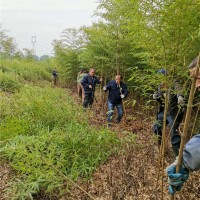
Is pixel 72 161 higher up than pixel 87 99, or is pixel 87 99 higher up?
pixel 87 99

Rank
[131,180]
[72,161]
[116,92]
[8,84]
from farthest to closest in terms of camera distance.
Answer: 1. [8,84]
2. [116,92]
3. [72,161]
4. [131,180]

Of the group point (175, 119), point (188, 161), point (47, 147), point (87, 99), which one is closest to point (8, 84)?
point (87, 99)

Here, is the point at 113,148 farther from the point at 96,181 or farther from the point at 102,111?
the point at 102,111

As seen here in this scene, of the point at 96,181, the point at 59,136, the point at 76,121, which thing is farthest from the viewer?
the point at 76,121

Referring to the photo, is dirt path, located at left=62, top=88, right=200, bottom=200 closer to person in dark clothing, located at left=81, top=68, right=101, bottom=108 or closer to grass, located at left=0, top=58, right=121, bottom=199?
grass, located at left=0, top=58, right=121, bottom=199

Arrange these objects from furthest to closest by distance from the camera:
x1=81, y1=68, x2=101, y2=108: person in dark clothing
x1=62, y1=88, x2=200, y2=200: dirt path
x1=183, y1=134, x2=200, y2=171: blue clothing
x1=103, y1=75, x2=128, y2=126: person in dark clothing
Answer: x1=81, y1=68, x2=101, y2=108: person in dark clothing → x1=103, y1=75, x2=128, y2=126: person in dark clothing → x1=62, y1=88, x2=200, y2=200: dirt path → x1=183, y1=134, x2=200, y2=171: blue clothing

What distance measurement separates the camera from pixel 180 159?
135 cm

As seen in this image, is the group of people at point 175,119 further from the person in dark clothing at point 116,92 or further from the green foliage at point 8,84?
the green foliage at point 8,84

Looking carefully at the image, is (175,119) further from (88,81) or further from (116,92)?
(88,81)

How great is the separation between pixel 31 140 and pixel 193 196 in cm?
236

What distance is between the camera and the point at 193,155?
4.12 feet

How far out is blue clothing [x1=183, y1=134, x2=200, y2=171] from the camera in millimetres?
1249

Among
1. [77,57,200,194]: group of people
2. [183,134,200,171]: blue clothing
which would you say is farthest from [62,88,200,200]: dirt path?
[183,134,200,171]: blue clothing

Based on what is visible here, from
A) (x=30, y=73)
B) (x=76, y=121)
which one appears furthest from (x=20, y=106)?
(x=30, y=73)
